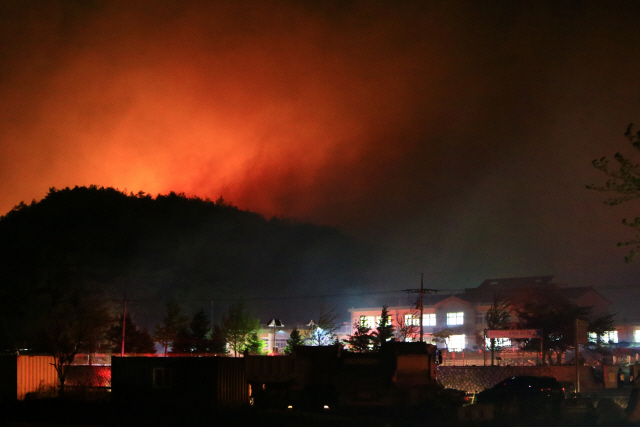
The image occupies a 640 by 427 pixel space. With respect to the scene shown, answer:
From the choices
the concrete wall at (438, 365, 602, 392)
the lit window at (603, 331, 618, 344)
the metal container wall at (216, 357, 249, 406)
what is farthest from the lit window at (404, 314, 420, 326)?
the metal container wall at (216, 357, 249, 406)

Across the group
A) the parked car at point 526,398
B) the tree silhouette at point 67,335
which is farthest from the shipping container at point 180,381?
the parked car at point 526,398

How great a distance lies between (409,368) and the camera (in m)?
23.0

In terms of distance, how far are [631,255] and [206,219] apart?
163621 mm

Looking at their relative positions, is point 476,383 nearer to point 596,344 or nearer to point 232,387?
point 232,387

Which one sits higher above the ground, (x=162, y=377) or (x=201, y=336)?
(x=162, y=377)

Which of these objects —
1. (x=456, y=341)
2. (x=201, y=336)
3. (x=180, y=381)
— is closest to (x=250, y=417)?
(x=180, y=381)

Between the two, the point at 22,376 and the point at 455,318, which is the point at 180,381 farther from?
the point at 455,318

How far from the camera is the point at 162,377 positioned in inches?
974

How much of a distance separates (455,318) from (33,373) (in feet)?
176

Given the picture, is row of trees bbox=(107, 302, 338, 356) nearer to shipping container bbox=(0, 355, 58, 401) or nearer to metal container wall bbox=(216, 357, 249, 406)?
shipping container bbox=(0, 355, 58, 401)

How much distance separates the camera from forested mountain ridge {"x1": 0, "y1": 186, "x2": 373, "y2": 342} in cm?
9906

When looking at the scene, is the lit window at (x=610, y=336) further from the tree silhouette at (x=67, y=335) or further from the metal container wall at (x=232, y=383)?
the tree silhouette at (x=67, y=335)

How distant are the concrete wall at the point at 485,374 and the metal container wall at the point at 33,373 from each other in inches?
750

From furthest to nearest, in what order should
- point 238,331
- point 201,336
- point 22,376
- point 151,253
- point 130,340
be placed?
point 151,253 → point 238,331 → point 201,336 → point 130,340 → point 22,376
